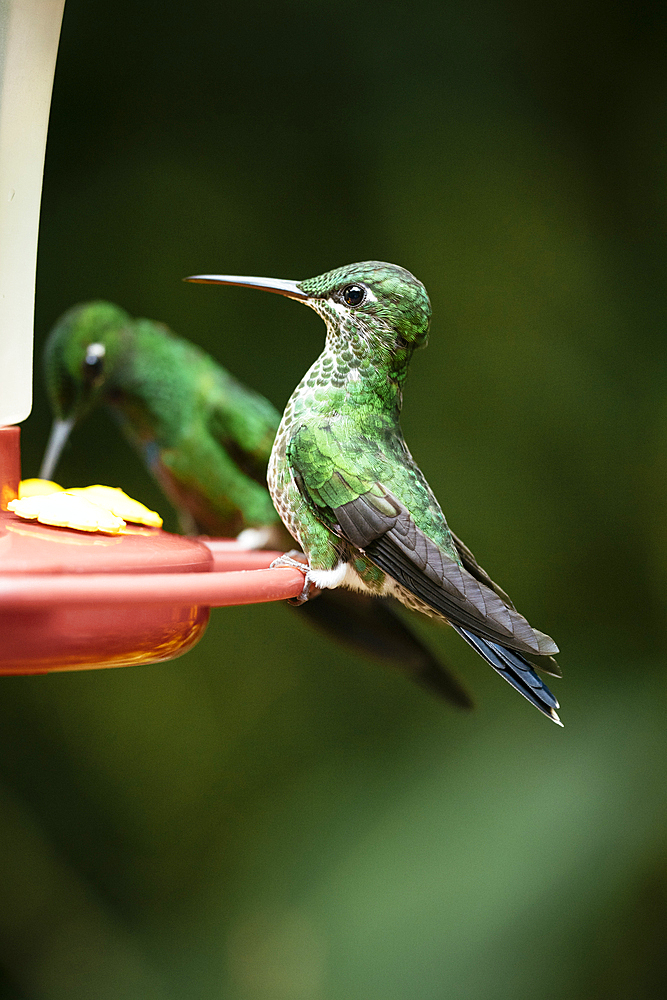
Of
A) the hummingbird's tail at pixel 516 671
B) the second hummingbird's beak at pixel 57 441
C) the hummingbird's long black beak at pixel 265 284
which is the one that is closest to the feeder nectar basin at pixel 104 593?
the hummingbird's tail at pixel 516 671

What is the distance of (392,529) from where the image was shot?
1155 mm

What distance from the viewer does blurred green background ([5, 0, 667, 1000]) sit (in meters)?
2.88

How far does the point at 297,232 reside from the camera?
302 centimetres

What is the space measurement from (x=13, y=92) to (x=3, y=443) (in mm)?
453

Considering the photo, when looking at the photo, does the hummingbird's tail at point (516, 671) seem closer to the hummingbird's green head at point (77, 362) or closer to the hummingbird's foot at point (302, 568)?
the hummingbird's foot at point (302, 568)

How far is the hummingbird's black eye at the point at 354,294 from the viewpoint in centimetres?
126

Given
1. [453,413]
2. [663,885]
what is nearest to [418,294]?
[453,413]

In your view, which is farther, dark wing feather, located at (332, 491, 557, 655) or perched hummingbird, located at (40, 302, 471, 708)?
perched hummingbird, located at (40, 302, 471, 708)

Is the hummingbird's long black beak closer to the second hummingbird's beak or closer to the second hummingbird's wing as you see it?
the second hummingbird's wing

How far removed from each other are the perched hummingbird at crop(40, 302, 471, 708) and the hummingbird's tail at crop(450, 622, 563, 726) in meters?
0.95

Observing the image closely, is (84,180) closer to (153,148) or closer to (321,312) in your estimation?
(153,148)

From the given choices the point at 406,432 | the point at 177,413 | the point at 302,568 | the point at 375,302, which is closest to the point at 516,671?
the point at 302,568

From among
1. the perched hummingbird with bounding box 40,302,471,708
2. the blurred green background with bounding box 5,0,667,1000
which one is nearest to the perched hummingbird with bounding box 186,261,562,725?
the perched hummingbird with bounding box 40,302,471,708

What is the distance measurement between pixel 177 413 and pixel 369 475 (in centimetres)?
124
